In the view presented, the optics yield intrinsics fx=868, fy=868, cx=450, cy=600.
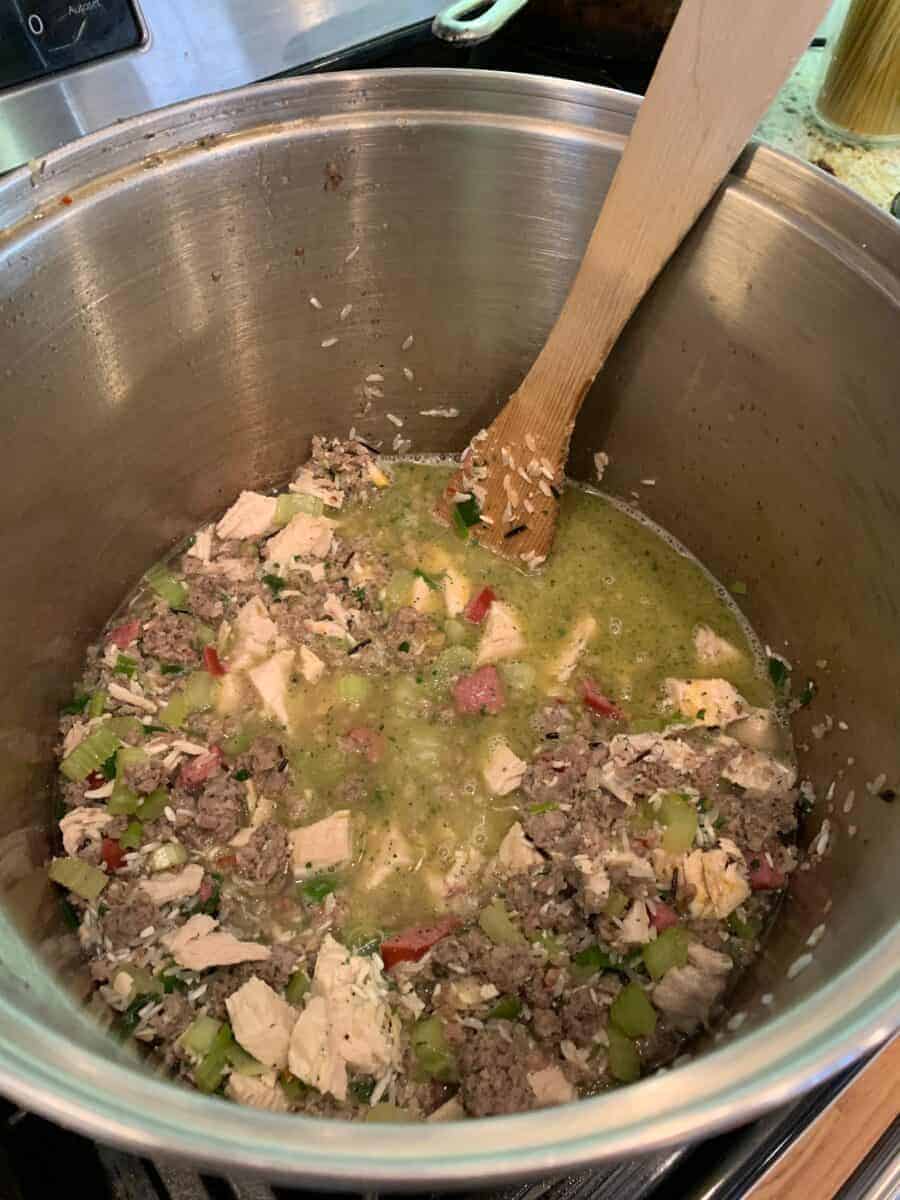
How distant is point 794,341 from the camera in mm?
1507

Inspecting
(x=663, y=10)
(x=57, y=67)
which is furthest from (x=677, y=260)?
(x=57, y=67)

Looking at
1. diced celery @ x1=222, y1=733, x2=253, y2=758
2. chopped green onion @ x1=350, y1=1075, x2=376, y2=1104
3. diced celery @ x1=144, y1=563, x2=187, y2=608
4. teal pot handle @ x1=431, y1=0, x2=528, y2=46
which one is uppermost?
teal pot handle @ x1=431, y1=0, x2=528, y2=46

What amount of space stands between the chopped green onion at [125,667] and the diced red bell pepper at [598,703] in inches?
35.4

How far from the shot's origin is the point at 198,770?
1605mm

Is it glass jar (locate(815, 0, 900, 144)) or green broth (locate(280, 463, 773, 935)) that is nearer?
green broth (locate(280, 463, 773, 935))

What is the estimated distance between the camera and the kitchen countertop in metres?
1.85

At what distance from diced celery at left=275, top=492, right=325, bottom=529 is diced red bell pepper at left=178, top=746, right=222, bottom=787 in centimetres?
58

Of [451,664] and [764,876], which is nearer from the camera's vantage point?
[764,876]

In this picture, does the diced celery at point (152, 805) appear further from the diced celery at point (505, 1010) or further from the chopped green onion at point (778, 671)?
the chopped green onion at point (778, 671)

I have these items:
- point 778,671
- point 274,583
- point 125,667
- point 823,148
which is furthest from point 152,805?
point 823,148

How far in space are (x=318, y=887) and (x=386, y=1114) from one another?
38 cm

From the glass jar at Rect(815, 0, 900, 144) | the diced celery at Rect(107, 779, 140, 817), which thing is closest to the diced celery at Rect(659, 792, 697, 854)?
the diced celery at Rect(107, 779, 140, 817)

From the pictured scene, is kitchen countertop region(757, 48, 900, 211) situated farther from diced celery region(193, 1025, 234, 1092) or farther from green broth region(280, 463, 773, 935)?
diced celery region(193, 1025, 234, 1092)

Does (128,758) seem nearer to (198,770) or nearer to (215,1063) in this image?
(198,770)
